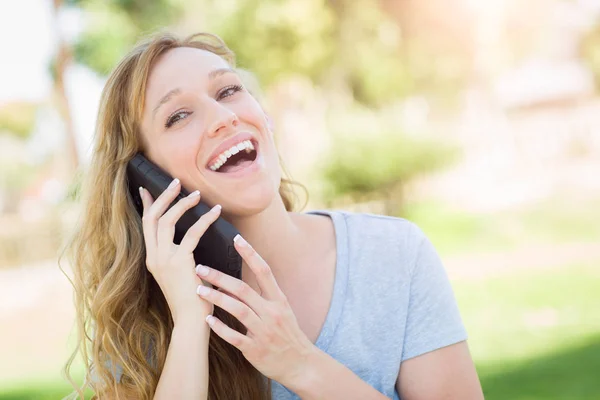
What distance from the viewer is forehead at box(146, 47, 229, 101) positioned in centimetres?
205

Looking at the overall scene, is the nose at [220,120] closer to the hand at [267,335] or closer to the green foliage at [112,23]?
the hand at [267,335]

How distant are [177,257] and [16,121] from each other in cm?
3474

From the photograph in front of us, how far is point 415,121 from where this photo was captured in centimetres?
1305

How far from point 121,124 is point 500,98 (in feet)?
48.5

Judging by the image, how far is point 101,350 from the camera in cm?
208

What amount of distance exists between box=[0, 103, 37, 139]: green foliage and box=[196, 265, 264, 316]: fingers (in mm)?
33961

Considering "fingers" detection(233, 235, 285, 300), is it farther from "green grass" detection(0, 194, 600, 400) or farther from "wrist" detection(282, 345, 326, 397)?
"green grass" detection(0, 194, 600, 400)

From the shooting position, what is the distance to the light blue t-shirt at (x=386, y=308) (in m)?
2.00

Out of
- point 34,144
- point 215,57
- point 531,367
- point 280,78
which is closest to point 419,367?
point 215,57

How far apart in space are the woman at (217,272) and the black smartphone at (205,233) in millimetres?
34

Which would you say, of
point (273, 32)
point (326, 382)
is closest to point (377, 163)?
point (273, 32)

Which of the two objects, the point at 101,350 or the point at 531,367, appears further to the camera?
A: the point at 531,367

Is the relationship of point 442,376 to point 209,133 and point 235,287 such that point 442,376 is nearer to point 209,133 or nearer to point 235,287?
point 235,287

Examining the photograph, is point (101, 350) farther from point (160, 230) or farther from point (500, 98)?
point (500, 98)
